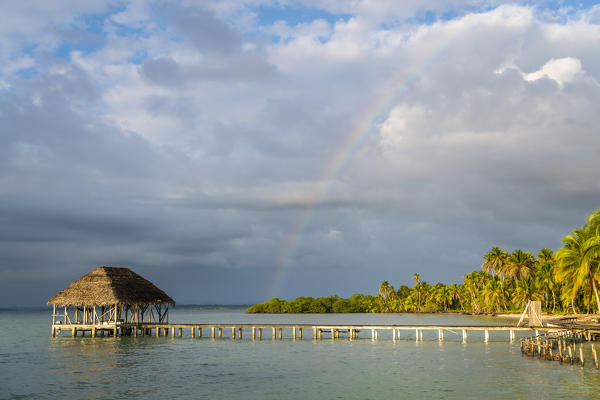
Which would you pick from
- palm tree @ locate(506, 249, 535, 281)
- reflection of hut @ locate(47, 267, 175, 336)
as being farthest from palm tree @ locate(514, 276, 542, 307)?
reflection of hut @ locate(47, 267, 175, 336)

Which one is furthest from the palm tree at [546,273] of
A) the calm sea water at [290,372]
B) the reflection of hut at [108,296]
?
the reflection of hut at [108,296]

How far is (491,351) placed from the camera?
1518 inches

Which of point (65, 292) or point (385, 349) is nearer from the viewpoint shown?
point (385, 349)

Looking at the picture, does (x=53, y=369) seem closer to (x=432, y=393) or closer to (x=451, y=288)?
(x=432, y=393)

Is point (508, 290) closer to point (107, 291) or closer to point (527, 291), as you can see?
point (527, 291)

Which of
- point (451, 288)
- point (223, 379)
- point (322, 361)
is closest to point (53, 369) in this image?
point (223, 379)

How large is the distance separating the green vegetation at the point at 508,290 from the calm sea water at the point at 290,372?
12.0 meters

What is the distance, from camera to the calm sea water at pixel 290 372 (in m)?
23.6

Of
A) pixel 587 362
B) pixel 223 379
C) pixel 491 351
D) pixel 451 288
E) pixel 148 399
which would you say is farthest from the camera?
pixel 451 288

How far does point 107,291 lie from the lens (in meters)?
50.0

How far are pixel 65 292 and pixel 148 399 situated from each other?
32.3 meters

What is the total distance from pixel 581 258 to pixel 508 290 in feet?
183

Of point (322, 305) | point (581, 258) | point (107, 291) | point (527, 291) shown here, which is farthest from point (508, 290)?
point (107, 291)

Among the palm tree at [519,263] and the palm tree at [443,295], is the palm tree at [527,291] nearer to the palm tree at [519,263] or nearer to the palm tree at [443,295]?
the palm tree at [519,263]
